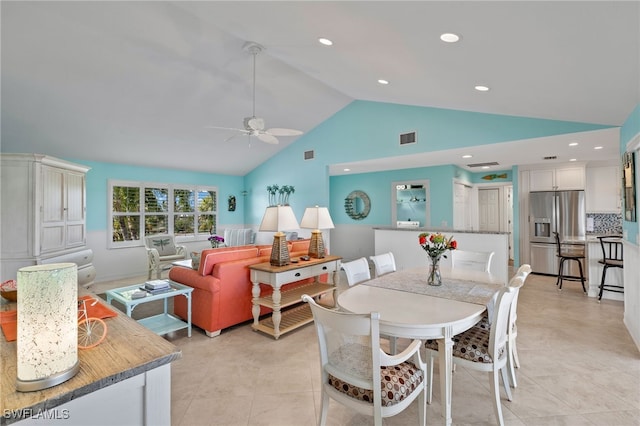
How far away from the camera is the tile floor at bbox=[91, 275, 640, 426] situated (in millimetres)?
2047

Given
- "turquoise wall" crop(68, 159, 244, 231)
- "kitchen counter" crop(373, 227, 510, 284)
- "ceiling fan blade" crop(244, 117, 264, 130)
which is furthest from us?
"turquoise wall" crop(68, 159, 244, 231)

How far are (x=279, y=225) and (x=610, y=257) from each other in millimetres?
4924

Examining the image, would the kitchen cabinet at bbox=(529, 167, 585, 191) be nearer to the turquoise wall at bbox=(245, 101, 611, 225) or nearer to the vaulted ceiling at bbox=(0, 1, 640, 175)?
the vaulted ceiling at bbox=(0, 1, 640, 175)

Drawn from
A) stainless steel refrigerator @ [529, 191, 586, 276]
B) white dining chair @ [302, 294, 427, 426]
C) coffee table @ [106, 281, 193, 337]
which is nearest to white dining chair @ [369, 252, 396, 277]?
white dining chair @ [302, 294, 427, 426]

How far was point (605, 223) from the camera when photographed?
5930 mm

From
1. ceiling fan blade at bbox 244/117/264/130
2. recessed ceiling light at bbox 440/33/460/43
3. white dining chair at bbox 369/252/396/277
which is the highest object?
recessed ceiling light at bbox 440/33/460/43

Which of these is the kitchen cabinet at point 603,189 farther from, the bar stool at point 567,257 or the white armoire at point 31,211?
the white armoire at point 31,211

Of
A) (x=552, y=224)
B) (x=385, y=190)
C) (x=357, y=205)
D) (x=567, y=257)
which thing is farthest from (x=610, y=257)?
(x=357, y=205)

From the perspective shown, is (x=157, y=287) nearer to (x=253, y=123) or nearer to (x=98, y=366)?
(x=253, y=123)

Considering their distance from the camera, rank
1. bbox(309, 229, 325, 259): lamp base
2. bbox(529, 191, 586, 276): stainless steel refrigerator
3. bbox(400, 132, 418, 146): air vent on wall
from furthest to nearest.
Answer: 1. bbox(529, 191, 586, 276): stainless steel refrigerator
2. bbox(400, 132, 418, 146): air vent on wall
3. bbox(309, 229, 325, 259): lamp base

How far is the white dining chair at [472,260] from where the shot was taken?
10.8ft

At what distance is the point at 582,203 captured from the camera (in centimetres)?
576

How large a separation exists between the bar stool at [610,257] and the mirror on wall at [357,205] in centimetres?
427

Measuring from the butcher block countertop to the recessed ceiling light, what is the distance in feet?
8.03
